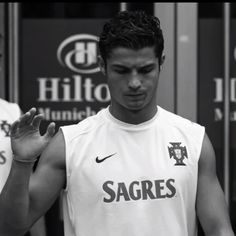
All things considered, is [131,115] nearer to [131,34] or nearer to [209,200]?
[131,34]

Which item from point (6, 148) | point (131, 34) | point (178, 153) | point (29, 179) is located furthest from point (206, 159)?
point (6, 148)

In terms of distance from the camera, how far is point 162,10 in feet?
15.5

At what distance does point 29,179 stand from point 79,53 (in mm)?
2056

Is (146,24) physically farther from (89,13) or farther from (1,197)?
(89,13)

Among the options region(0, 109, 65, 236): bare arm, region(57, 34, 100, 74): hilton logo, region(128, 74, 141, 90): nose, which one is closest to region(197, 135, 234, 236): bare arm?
region(128, 74, 141, 90): nose

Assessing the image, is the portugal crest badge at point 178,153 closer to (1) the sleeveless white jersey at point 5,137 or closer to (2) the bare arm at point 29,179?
(2) the bare arm at point 29,179

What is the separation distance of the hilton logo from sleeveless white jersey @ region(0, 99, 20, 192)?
781mm

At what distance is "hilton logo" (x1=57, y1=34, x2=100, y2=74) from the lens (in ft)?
15.3

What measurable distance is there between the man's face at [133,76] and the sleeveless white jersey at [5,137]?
1132mm

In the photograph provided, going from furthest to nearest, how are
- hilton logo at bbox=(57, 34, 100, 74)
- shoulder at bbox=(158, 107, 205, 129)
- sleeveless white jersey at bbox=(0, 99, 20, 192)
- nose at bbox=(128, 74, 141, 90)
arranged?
hilton logo at bbox=(57, 34, 100, 74)
sleeveless white jersey at bbox=(0, 99, 20, 192)
shoulder at bbox=(158, 107, 205, 129)
nose at bbox=(128, 74, 141, 90)

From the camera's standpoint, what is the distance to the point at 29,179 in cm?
272

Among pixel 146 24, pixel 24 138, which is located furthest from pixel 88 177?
pixel 146 24

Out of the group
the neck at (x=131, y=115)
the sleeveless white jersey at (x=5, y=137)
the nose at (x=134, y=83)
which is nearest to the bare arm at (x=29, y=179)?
the neck at (x=131, y=115)

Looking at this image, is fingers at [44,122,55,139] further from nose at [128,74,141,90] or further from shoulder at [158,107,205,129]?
shoulder at [158,107,205,129]
